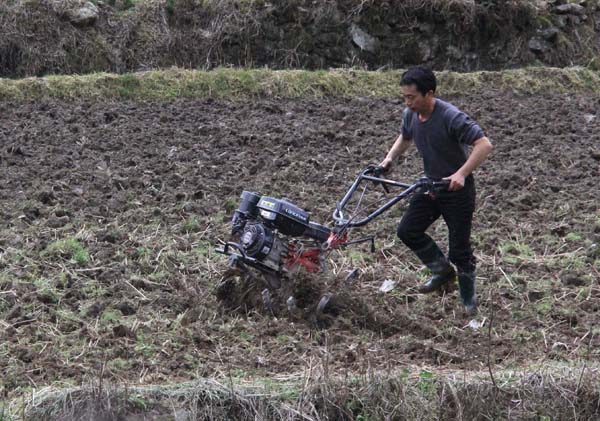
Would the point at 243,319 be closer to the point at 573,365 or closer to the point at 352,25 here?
the point at 573,365

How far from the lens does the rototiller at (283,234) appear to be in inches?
257

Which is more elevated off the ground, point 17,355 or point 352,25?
point 17,355

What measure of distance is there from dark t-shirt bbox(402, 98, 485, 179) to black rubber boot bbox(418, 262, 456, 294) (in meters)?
0.72

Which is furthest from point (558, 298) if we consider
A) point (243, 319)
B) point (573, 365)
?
point (243, 319)

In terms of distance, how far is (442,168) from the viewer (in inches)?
255

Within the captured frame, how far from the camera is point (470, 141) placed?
627cm

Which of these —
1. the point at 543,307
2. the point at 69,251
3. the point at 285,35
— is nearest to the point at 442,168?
the point at 543,307

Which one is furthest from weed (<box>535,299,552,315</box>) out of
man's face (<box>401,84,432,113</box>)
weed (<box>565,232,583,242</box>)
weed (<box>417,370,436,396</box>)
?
man's face (<box>401,84,432,113</box>)

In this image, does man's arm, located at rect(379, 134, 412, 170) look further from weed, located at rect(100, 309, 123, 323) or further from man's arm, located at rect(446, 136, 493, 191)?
weed, located at rect(100, 309, 123, 323)

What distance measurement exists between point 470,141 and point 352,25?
28.0 feet

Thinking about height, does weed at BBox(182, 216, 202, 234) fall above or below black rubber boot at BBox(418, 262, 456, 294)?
below

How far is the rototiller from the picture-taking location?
21.4ft

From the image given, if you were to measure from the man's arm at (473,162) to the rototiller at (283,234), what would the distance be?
6.3 inches

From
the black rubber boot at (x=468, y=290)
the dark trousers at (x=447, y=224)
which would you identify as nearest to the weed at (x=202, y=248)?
the dark trousers at (x=447, y=224)
